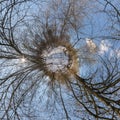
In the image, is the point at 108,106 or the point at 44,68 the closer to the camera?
the point at 108,106

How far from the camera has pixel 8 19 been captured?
12.3 m

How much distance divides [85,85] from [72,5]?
2.94 metres

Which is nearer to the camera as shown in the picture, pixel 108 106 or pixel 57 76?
pixel 108 106

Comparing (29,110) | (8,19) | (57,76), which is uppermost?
(8,19)

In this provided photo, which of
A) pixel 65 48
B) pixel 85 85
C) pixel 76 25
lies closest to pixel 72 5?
pixel 76 25

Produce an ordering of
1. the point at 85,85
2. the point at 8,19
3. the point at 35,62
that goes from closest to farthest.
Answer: the point at 8,19 < the point at 85,85 < the point at 35,62

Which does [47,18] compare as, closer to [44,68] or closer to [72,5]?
[72,5]

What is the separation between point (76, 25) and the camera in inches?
524

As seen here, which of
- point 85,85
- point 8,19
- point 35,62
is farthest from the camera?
point 35,62

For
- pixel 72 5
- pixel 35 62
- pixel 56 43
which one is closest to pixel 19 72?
pixel 35 62

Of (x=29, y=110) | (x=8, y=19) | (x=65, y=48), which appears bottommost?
(x=29, y=110)

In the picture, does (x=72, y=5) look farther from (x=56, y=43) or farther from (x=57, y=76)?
(x=57, y=76)

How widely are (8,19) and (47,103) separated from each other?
3544 millimetres

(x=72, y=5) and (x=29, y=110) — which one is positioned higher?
(x=72, y=5)
